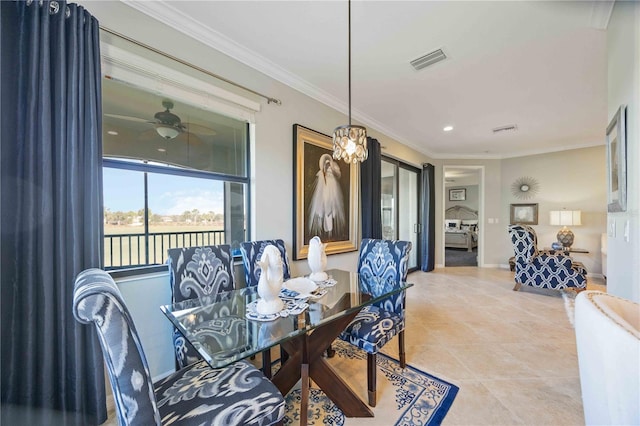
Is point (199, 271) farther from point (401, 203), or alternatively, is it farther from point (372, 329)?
point (401, 203)

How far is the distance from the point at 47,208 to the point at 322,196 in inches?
89.9

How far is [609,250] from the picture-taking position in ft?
6.19

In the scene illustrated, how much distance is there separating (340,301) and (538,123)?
4542mm

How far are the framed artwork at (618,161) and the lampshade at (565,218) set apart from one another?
13.1 ft

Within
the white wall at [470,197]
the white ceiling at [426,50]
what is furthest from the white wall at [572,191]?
the white wall at [470,197]

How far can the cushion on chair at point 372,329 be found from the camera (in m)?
1.63

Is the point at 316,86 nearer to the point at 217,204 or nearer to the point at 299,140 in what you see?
the point at 299,140

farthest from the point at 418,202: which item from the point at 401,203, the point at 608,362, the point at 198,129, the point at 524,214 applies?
the point at 608,362

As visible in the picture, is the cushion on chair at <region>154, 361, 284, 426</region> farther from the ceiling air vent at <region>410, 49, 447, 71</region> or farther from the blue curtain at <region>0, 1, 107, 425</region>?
the ceiling air vent at <region>410, 49, 447, 71</region>

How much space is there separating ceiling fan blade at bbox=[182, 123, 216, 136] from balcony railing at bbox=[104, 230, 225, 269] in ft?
3.13

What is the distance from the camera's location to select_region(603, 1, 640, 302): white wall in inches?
51.5

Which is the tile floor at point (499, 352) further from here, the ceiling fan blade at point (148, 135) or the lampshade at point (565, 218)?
the ceiling fan blade at point (148, 135)

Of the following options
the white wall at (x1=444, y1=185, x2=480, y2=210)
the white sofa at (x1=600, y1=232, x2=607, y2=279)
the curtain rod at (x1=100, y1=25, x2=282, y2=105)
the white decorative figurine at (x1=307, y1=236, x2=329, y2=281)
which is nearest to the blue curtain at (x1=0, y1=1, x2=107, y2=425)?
the curtain rod at (x1=100, y1=25, x2=282, y2=105)

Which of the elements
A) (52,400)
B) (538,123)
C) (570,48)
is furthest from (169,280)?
(538,123)
